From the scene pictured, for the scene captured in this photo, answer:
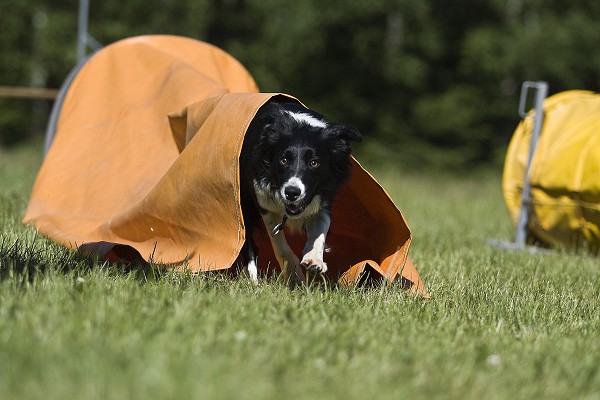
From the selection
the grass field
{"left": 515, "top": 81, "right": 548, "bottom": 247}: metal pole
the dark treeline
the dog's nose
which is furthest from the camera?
the dark treeline

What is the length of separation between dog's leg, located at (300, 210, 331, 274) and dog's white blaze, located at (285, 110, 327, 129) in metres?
0.60

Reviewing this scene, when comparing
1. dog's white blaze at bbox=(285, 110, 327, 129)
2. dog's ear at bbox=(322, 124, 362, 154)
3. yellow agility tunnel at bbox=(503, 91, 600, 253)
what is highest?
dog's white blaze at bbox=(285, 110, 327, 129)

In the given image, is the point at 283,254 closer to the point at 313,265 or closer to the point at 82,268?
the point at 313,265

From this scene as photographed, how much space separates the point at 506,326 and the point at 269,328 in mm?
1435

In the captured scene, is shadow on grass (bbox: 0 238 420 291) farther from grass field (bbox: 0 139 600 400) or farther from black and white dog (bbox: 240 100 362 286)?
black and white dog (bbox: 240 100 362 286)

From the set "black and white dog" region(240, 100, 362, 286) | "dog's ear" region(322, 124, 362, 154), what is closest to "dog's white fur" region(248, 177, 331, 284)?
"black and white dog" region(240, 100, 362, 286)

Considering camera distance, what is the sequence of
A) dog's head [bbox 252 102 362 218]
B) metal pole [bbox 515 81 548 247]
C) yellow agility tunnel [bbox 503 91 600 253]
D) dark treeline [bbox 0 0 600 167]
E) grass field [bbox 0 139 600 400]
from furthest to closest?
1. dark treeline [bbox 0 0 600 167]
2. metal pole [bbox 515 81 548 247]
3. yellow agility tunnel [bbox 503 91 600 253]
4. dog's head [bbox 252 102 362 218]
5. grass field [bbox 0 139 600 400]

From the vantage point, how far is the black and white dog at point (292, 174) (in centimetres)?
556

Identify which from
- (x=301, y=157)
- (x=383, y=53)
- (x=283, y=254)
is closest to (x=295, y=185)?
(x=301, y=157)

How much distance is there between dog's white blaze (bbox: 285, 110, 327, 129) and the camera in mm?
5848

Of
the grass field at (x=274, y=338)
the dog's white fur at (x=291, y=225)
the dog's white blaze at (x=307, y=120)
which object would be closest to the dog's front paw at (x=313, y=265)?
the dog's white fur at (x=291, y=225)

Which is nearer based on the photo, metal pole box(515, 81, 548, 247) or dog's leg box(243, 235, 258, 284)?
dog's leg box(243, 235, 258, 284)

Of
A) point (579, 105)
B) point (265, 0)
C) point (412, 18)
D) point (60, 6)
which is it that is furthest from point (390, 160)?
point (579, 105)

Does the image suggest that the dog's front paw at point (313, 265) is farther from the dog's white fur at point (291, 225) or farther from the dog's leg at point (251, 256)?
the dog's leg at point (251, 256)
